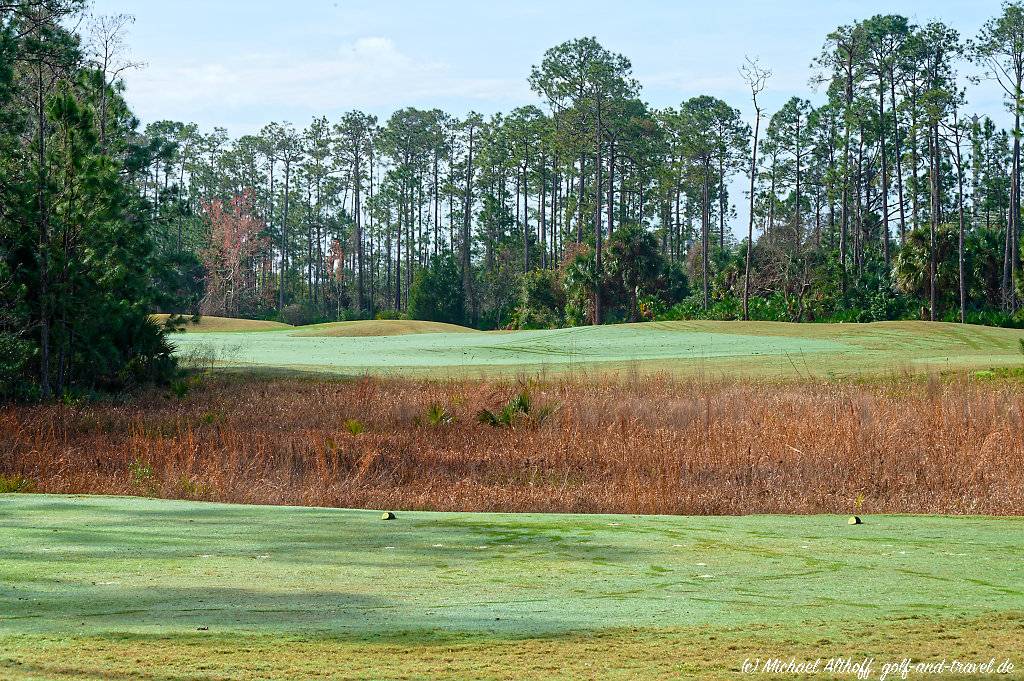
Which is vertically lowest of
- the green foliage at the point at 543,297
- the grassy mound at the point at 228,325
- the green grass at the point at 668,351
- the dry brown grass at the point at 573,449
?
the dry brown grass at the point at 573,449

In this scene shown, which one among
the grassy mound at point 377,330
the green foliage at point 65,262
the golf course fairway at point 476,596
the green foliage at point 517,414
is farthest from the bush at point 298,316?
the golf course fairway at point 476,596

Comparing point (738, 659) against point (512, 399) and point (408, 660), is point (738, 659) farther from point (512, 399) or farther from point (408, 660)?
point (512, 399)

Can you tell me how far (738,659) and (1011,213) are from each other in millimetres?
55869

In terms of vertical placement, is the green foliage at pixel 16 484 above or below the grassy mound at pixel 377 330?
below

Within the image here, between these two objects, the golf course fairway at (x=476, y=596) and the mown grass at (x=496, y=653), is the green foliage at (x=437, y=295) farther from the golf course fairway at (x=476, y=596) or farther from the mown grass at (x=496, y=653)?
the mown grass at (x=496, y=653)

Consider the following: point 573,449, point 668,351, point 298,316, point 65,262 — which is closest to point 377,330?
point 668,351

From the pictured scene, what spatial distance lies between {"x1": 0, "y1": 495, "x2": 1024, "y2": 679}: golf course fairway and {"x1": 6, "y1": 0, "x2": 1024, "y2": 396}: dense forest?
559 inches

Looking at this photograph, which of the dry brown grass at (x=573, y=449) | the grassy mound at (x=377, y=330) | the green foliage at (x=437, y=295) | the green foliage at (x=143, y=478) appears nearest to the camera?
the green foliage at (x=143, y=478)

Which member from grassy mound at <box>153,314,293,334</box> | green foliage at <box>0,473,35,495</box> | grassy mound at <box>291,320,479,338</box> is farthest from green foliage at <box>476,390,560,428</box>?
grassy mound at <box>153,314,293,334</box>

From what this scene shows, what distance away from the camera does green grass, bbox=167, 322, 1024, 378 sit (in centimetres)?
2408

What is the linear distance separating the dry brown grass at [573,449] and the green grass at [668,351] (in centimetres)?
451

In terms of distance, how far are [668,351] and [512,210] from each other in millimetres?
53334

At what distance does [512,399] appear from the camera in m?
18.2

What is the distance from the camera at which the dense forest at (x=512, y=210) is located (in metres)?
20.8
